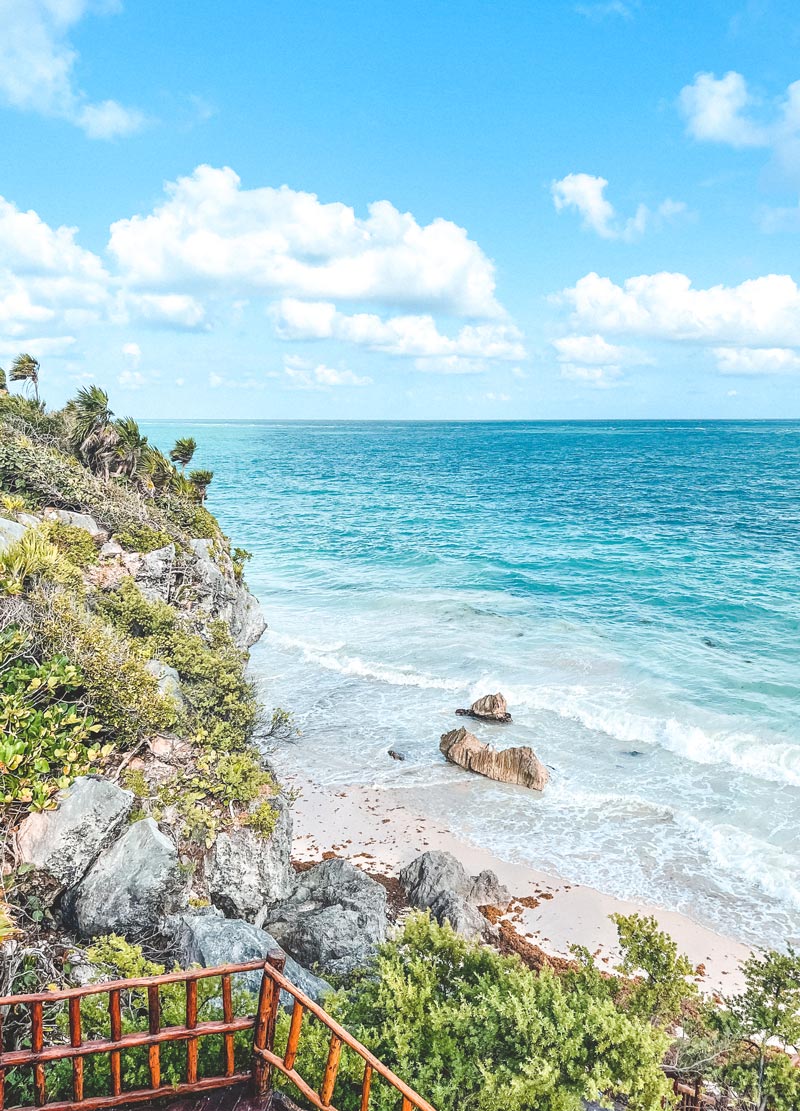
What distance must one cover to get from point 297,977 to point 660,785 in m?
11.2

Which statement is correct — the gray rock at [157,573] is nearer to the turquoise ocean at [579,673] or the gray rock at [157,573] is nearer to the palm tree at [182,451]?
the turquoise ocean at [579,673]

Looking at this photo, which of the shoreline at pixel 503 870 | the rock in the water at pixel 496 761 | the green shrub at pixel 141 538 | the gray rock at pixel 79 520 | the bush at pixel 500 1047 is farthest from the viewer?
the green shrub at pixel 141 538


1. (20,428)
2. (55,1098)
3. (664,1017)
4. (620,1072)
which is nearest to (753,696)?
(664,1017)

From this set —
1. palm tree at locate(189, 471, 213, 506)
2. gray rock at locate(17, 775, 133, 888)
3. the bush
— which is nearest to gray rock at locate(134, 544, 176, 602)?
palm tree at locate(189, 471, 213, 506)

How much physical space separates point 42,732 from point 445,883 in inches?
282

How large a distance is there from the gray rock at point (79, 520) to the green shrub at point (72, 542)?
1.69 feet

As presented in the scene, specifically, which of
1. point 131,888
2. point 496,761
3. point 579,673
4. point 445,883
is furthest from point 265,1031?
point 579,673

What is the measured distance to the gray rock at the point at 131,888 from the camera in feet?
26.7

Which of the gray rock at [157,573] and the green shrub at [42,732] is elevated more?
the gray rock at [157,573]

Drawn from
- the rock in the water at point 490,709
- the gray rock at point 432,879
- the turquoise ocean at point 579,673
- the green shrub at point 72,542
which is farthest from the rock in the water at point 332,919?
the green shrub at point 72,542

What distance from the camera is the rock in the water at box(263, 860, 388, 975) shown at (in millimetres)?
9297

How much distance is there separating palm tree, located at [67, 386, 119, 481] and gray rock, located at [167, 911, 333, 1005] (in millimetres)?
16667

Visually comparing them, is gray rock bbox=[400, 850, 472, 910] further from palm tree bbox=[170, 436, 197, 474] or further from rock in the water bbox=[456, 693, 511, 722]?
palm tree bbox=[170, 436, 197, 474]

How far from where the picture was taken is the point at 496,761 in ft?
53.8
